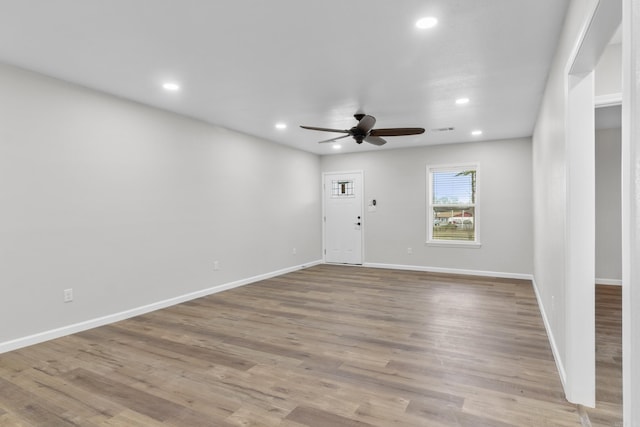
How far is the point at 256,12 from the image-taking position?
2359mm

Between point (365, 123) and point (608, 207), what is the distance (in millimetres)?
4431

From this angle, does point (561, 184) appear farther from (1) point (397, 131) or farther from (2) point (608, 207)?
(2) point (608, 207)

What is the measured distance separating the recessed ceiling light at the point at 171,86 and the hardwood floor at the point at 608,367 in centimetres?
427

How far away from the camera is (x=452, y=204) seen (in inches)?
271

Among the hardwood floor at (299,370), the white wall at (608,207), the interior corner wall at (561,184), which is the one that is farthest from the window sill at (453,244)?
the interior corner wall at (561,184)

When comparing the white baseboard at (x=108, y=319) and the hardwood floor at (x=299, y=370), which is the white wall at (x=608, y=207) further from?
the white baseboard at (x=108, y=319)

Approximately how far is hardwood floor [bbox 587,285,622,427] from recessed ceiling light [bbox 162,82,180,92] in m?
4.27

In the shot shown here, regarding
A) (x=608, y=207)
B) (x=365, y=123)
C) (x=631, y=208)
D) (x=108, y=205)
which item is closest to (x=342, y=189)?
(x=365, y=123)

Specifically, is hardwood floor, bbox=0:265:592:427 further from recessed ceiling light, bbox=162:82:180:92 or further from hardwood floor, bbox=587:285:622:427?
recessed ceiling light, bbox=162:82:180:92

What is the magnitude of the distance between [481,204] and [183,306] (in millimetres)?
5306

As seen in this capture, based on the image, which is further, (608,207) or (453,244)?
(453,244)

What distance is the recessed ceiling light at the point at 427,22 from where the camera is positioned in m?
2.42

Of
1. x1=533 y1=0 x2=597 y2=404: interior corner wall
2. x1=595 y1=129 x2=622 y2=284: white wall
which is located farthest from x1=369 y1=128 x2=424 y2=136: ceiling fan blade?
x1=595 y1=129 x2=622 y2=284: white wall

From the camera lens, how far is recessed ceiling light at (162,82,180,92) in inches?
144
